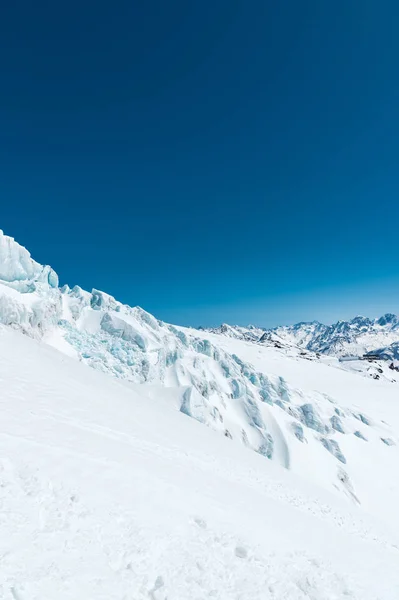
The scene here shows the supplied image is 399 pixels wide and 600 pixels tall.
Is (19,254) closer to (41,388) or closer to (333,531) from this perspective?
(41,388)

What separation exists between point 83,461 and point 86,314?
43796mm

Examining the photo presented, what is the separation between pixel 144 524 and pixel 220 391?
139 feet

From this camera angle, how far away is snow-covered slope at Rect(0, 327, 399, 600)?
800 cm

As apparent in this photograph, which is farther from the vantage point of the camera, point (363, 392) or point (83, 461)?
point (363, 392)

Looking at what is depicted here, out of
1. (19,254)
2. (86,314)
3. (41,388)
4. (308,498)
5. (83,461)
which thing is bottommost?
(308,498)

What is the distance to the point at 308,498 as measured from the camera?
21031 millimetres

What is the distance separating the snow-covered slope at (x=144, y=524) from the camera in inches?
315

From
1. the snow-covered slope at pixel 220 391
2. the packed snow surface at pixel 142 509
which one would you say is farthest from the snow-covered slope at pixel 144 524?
the snow-covered slope at pixel 220 391

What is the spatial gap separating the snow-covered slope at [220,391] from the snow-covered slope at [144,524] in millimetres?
17857

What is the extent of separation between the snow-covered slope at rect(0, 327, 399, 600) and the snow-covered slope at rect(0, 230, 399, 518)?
58.6 feet

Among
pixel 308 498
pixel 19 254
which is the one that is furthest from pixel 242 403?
pixel 19 254

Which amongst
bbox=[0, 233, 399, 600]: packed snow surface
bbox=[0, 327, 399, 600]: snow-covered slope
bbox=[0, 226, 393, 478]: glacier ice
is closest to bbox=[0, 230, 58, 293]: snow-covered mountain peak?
bbox=[0, 226, 393, 478]: glacier ice

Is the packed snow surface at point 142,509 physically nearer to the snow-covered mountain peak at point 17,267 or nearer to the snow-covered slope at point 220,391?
the snow-covered slope at point 220,391

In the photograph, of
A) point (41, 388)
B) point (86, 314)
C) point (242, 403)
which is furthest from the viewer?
point (86, 314)
